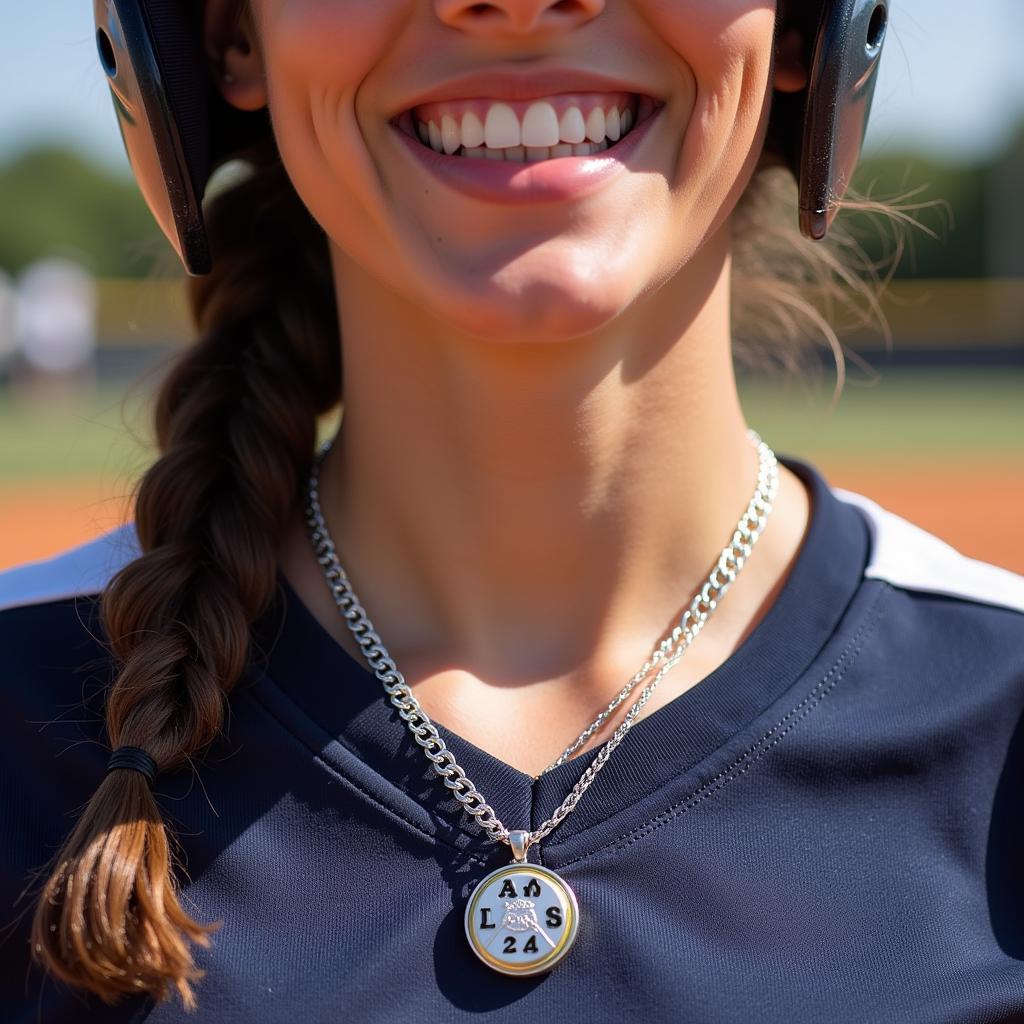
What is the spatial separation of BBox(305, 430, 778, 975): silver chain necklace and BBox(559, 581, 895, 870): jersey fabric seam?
0.06 metres

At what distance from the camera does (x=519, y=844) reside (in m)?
1.66

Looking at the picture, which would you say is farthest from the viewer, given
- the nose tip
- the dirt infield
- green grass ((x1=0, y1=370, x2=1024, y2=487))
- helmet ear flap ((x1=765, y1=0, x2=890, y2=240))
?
green grass ((x1=0, y1=370, x2=1024, y2=487))

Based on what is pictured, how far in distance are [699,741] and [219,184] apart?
1153 mm

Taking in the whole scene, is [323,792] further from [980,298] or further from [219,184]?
[980,298]

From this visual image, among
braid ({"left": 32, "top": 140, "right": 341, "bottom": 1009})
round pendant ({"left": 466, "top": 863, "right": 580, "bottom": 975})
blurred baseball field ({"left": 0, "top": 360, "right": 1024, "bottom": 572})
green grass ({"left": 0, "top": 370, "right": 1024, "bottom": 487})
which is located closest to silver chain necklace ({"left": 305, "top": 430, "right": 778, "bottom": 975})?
round pendant ({"left": 466, "top": 863, "right": 580, "bottom": 975})

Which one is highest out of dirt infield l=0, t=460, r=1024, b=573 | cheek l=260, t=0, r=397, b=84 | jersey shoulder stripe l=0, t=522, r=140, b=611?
cheek l=260, t=0, r=397, b=84

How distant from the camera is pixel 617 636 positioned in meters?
1.92

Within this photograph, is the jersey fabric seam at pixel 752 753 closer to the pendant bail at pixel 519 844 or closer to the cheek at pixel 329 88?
the pendant bail at pixel 519 844

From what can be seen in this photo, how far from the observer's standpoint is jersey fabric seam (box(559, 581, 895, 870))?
1675 millimetres

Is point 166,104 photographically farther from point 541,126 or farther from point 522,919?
point 522,919

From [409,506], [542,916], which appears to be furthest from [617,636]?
[542,916]

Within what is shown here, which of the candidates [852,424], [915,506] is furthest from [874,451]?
[915,506]

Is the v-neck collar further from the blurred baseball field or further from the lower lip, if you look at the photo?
the blurred baseball field

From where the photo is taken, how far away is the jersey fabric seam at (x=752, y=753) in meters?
1.68
